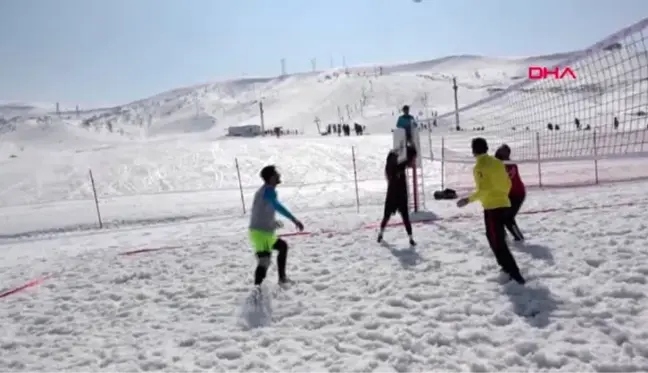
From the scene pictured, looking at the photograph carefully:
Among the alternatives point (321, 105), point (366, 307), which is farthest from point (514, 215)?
point (321, 105)

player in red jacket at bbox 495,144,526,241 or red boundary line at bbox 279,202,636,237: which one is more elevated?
player in red jacket at bbox 495,144,526,241

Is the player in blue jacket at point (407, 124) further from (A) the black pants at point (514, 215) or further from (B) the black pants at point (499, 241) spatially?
(B) the black pants at point (499, 241)

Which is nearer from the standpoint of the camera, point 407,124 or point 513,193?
point 513,193

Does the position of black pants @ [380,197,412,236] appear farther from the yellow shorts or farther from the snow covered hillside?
the snow covered hillside

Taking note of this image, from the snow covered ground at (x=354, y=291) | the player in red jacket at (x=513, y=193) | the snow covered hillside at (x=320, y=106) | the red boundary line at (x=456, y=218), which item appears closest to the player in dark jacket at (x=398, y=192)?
the snow covered ground at (x=354, y=291)

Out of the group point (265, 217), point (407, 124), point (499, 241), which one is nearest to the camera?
point (499, 241)

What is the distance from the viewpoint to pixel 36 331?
596cm

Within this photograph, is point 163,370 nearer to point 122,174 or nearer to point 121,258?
point 121,258

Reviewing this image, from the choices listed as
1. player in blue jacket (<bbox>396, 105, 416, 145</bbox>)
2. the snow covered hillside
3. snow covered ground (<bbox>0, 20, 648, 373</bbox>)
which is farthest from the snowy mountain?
player in blue jacket (<bbox>396, 105, 416, 145</bbox>)

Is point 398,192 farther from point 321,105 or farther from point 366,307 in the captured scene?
point 321,105

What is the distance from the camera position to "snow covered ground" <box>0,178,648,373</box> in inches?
171

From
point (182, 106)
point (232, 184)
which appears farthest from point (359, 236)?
point (182, 106)

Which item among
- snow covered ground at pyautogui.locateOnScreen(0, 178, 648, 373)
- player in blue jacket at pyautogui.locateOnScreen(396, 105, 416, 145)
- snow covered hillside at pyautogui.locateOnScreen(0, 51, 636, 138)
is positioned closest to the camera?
snow covered ground at pyautogui.locateOnScreen(0, 178, 648, 373)

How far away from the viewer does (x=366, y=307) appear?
18.2 feet
